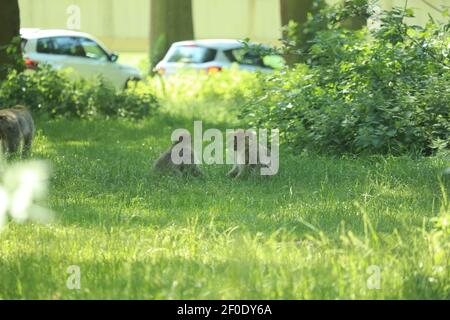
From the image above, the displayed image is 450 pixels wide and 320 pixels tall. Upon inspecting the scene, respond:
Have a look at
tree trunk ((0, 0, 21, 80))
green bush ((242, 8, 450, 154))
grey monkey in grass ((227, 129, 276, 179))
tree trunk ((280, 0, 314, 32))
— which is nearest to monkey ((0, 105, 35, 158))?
grey monkey in grass ((227, 129, 276, 179))

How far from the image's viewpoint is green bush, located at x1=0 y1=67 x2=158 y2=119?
17797 mm

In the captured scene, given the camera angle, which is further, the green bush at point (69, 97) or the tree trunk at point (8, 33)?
the green bush at point (69, 97)

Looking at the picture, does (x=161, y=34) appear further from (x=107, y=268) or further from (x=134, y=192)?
(x=107, y=268)

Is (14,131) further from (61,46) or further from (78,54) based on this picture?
(78,54)

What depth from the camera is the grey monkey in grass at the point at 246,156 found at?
441 inches

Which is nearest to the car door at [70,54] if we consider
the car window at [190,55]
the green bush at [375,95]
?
the car window at [190,55]

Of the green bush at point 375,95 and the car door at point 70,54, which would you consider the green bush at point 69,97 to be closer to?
the green bush at point 375,95

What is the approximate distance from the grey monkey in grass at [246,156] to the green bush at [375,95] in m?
1.67

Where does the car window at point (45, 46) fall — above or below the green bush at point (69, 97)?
below

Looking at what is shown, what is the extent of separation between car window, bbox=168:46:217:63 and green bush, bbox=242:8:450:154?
1126cm

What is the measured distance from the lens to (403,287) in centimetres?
607

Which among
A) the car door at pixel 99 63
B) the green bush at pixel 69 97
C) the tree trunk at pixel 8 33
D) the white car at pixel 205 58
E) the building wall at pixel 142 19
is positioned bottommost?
the building wall at pixel 142 19

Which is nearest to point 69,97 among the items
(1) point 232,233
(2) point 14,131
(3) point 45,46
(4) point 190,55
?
(2) point 14,131
